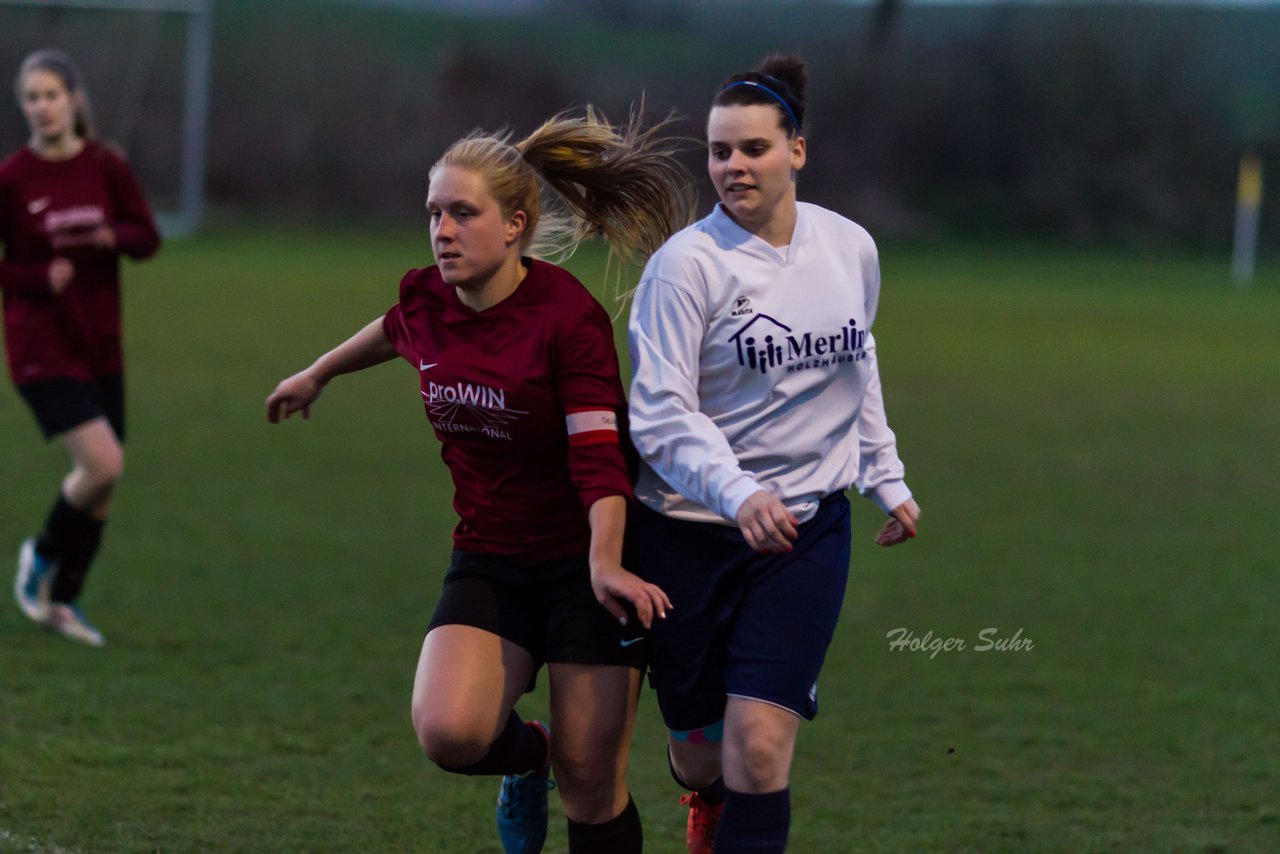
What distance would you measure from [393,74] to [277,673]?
132 feet

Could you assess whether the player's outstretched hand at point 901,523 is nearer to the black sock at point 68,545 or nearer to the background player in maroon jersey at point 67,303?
the background player in maroon jersey at point 67,303

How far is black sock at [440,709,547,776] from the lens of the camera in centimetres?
374

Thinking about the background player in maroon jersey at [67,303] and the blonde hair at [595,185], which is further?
the background player in maroon jersey at [67,303]

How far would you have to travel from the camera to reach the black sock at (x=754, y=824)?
11.2ft

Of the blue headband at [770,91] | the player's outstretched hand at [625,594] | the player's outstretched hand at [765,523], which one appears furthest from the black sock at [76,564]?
the player's outstretched hand at [765,523]

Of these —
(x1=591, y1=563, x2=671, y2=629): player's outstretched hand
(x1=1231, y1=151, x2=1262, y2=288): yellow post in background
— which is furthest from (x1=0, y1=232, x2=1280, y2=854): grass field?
(x1=1231, y1=151, x2=1262, y2=288): yellow post in background

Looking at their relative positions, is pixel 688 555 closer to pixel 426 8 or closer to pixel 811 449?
pixel 811 449

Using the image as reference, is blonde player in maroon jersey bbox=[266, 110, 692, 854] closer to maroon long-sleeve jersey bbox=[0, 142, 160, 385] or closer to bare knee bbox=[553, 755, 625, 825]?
bare knee bbox=[553, 755, 625, 825]

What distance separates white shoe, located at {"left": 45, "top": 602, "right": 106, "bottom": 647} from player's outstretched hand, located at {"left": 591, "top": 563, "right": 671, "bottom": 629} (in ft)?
11.2

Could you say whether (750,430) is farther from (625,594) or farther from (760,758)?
(760,758)

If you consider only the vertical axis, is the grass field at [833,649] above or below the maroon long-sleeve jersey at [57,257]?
below

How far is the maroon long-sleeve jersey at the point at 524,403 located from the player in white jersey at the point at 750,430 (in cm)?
11

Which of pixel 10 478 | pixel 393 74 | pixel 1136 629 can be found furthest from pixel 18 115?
pixel 1136 629

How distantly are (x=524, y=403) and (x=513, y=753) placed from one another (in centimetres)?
82
